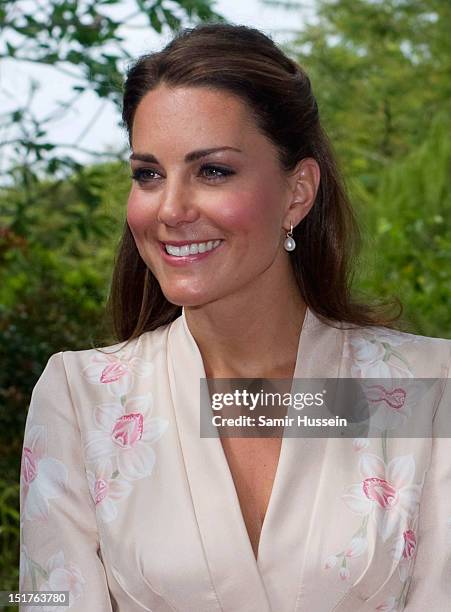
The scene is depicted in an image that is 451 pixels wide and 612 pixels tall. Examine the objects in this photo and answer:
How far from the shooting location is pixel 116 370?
6.73ft

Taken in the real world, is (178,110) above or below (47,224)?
below

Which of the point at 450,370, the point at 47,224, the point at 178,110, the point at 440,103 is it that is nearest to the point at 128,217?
the point at 178,110

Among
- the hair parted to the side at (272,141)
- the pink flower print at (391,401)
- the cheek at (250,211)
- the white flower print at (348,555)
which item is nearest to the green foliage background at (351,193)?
the hair parted to the side at (272,141)

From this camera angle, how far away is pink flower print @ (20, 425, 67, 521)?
1874 mm

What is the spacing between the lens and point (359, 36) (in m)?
7.85

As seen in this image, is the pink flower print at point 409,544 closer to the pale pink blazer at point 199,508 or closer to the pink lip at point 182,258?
the pale pink blazer at point 199,508

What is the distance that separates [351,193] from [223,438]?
677mm

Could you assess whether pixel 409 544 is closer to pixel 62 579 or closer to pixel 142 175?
pixel 62 579

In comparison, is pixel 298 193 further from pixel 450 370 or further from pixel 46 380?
pixel 46 380

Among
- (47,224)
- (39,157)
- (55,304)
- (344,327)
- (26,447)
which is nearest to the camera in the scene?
(26,447)

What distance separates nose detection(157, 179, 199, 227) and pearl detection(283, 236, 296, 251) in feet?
0.91

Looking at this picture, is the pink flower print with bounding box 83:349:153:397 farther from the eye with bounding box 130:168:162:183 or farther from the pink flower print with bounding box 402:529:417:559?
the pink flower print with bounding box 402:529:417:559

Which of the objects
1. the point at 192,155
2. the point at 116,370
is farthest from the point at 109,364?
the point at 192,155

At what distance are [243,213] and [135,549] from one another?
0.59 meters
